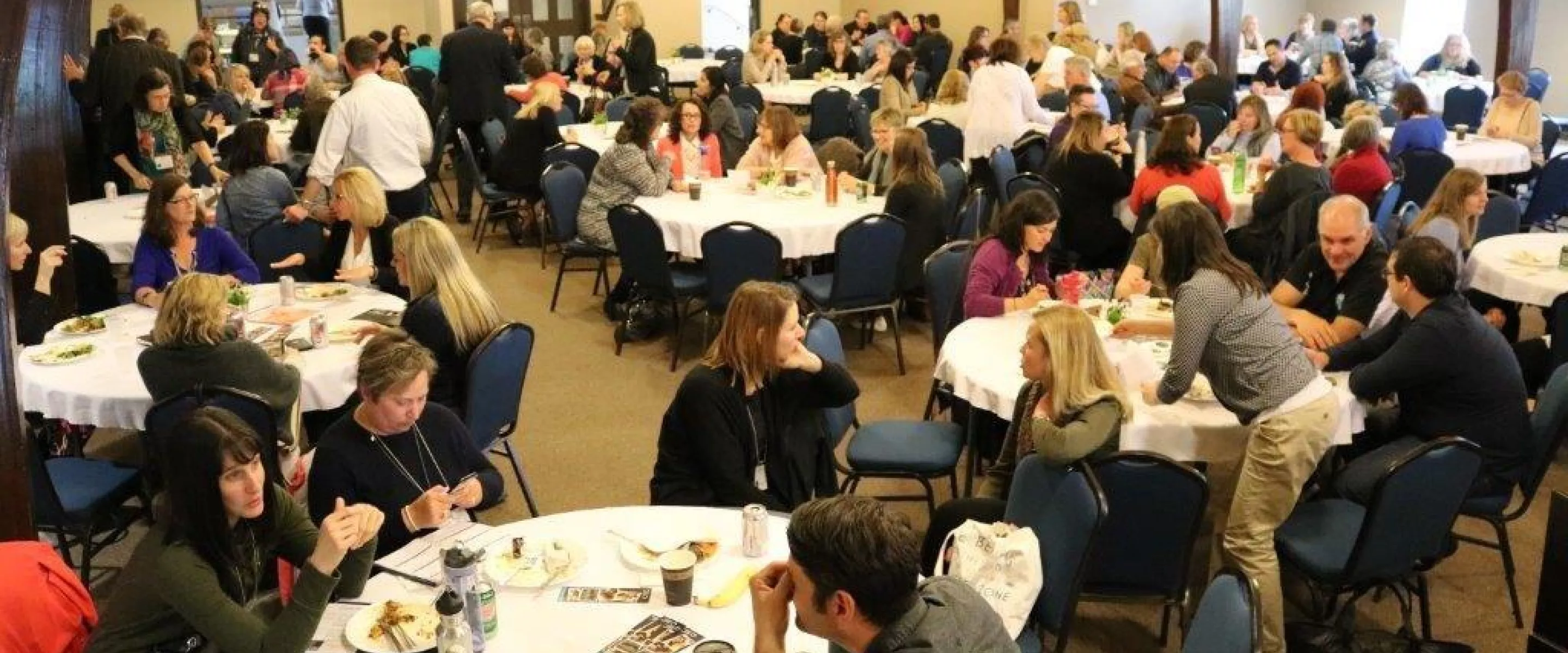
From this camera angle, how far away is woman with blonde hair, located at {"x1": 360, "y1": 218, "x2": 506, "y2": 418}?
15.8 ft

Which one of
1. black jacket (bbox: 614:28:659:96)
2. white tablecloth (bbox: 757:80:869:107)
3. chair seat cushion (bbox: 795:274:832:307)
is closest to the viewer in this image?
chair seat cushion (bbox: 795:274:832:307)

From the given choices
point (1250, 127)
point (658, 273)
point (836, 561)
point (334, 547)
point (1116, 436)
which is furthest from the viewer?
point (1250, 127)

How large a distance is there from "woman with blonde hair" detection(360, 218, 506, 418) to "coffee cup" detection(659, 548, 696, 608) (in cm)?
185

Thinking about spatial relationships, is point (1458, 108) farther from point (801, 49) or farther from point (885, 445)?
point (885, 445)

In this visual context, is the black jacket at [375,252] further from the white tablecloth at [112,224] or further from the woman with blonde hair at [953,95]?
the woman with blonde hair at [953,95]

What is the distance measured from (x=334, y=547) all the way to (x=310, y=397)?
2.15 meters

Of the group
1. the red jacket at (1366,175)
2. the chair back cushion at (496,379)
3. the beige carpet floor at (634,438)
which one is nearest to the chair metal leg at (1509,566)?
the beige carpet floor at (634,438)

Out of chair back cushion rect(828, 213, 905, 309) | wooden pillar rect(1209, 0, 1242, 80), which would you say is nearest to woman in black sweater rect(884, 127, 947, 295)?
chair back cushion rect(828, 213, 905, 309)

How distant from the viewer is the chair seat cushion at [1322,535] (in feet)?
13.1

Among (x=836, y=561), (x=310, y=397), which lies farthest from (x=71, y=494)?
(x=836, y=561)

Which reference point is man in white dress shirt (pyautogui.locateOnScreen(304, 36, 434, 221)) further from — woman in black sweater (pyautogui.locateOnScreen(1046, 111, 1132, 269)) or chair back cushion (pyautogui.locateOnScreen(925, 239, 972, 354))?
woman in black sweater (pyautogui.locateOnScreen(1046, 111, 1132, 269))

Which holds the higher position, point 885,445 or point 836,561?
point 836,561

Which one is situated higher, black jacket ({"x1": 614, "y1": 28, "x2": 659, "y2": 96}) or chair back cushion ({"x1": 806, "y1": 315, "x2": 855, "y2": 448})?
black jacket ({"x1": 614, "y1": 28, "x2": 659, "y2": 96})

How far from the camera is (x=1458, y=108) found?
12.6m
